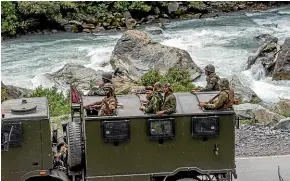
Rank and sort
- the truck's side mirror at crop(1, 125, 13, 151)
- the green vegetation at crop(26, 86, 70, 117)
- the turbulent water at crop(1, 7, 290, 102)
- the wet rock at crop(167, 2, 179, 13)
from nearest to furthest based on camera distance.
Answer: the truck's side mirror at crop(1, 125, 13, 151), the green vegetation at crop(26, 86, 70, 117), the turbulent water at crop(1, 7, 290, 102), the wet rock at crop(167, 2, 179, 13)

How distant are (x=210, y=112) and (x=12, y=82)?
763 inches

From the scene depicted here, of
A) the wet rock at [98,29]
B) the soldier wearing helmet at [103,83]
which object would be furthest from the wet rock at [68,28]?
the soldier wearing helmet at [103,83]

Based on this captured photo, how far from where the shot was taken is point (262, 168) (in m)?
15.2

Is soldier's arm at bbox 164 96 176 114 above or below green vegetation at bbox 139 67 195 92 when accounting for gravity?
above

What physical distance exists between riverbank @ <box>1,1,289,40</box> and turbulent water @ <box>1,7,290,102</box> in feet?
3.78

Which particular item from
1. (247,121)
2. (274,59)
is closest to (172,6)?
(274,59)

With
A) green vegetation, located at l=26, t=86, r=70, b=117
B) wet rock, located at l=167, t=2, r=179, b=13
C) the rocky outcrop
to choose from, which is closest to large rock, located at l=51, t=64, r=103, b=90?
green vegetation, located at l=26, t=86, r=70, b=117

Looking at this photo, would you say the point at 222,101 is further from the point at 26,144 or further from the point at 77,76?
the point at 77,76

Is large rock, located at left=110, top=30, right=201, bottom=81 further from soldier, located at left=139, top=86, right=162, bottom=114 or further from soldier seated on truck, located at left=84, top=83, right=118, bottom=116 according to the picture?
soldier, located at left=139, top=86, right=162, bottom=114

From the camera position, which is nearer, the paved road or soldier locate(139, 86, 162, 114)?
soldier locate(139, 86, 162, 114)

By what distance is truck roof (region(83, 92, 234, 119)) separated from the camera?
38.8 ft

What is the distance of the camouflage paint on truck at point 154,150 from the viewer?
11.7 metres

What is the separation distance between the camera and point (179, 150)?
39.0ft

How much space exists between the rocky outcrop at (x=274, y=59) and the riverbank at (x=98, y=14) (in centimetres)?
1155
